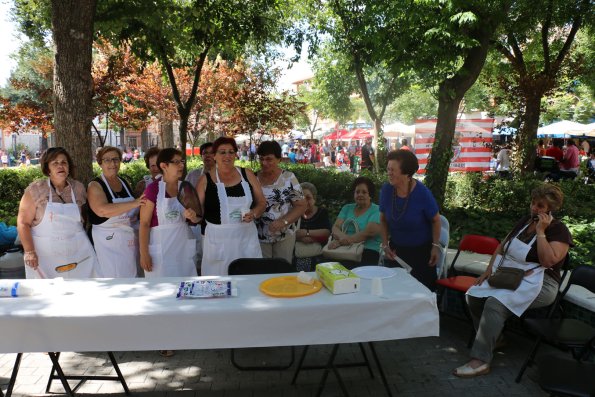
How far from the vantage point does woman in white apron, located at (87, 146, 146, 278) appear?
12.6ft

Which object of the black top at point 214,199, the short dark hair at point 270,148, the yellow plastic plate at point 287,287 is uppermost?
the short dark hair at point 270,148

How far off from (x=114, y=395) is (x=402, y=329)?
2.12 meters

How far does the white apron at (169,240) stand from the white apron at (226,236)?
18 centimetres

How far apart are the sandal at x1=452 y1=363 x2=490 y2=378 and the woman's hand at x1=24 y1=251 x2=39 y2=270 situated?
339 centimetres

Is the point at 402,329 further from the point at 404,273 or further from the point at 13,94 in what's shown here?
the point at 13,94

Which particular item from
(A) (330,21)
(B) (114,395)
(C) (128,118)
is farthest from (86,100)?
(C) (128,118)

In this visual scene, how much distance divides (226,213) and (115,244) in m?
1.02

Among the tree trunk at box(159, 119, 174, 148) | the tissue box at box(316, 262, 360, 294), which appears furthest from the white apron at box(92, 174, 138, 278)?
the tree trunk at box(159, 119, 174, 148)

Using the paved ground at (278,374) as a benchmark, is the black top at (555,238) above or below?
above

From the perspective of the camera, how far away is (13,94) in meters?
43.4

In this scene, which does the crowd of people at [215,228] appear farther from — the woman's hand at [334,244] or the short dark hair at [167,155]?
the woman's hand at [334,244]

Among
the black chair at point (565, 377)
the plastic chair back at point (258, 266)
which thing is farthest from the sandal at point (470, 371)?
the plastic chair back at point (258, 266)

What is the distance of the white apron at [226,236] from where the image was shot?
3.80m

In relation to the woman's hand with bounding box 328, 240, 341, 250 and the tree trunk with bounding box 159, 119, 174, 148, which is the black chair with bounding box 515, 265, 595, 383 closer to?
A: the woman's hand with bounding box 328, 240, 341, 250
